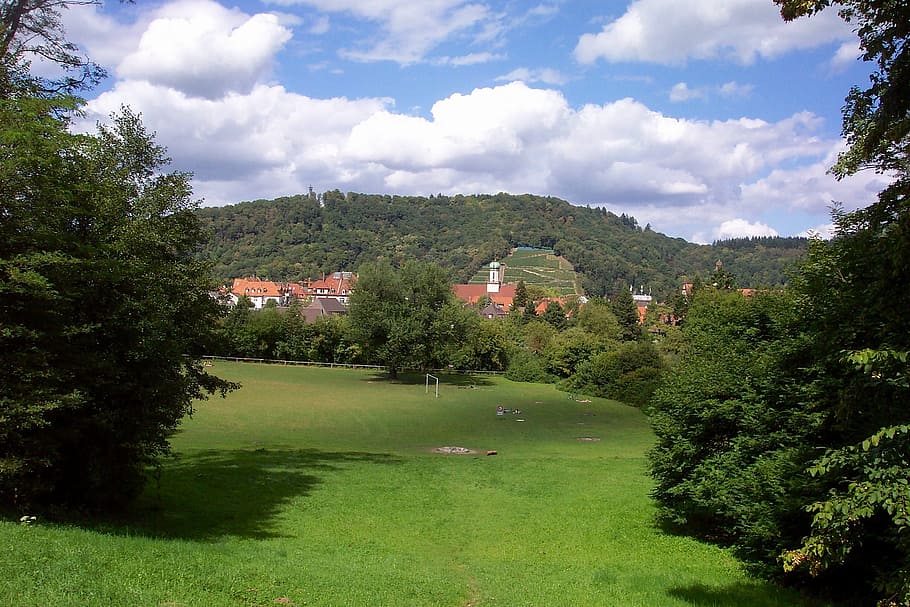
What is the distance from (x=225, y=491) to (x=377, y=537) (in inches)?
237

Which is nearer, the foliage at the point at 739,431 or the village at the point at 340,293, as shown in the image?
the foliage at the point at 739,431

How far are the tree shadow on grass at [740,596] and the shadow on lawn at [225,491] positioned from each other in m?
9.27

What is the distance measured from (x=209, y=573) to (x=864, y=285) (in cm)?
1023

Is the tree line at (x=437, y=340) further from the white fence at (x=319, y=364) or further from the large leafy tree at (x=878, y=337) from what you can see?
the large leafy tree at (x=878, y=337)

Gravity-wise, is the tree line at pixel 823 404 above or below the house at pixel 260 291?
below

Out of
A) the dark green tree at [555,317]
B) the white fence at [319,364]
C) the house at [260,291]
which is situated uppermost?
the house at [260,291]

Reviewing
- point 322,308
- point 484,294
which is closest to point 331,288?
point 484,294

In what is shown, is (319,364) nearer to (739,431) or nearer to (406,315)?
(406,315)

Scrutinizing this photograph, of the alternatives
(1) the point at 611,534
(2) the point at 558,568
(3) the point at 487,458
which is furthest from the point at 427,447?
(2) the point at 558,568

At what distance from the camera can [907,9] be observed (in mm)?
7004

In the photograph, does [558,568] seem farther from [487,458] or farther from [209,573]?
[487,458]

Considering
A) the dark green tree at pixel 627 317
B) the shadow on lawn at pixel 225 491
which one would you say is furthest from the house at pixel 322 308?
the shadow on lawn at pixel 225 491

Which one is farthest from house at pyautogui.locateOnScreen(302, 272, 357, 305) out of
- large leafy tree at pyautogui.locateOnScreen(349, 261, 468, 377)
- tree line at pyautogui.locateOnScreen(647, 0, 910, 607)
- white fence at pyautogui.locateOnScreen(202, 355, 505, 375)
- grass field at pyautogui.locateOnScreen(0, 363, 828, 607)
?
tree line at pyautogui.locateOnScreen(647, 0, 910, 607)

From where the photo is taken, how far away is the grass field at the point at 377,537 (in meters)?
8.84
